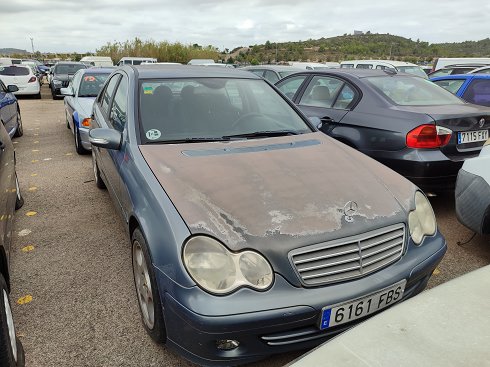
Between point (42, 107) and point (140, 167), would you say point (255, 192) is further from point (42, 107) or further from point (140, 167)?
point (42, 107)

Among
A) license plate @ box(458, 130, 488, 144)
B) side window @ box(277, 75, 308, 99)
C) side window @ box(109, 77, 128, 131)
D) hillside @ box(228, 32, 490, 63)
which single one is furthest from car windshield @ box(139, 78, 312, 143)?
hillside @ box(228, 32, 490, 63)

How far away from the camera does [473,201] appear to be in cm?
314

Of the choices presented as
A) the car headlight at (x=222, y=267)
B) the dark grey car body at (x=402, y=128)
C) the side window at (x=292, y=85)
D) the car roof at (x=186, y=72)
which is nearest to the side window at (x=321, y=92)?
the dark grey car body at (x=402, y=128)

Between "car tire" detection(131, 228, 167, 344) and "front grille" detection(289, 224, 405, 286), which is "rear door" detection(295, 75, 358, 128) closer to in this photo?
"front grille" detection(289, 224, 405, 286)

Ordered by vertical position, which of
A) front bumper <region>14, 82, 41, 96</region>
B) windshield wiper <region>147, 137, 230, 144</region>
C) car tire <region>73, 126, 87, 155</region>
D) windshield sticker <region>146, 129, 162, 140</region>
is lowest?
front bumper <region>14, 82, 41, 96</region>

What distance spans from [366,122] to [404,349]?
3360 millimetres

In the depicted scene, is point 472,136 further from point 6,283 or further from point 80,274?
point 6,283

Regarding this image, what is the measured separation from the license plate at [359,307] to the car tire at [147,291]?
82 centimetres

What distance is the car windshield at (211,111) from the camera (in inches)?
115

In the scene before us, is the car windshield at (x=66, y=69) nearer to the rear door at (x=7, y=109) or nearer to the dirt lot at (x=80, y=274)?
the rear door at (x=7, y=109)

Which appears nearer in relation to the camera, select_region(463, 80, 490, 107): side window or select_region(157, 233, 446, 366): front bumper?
select_region(157, 233, 446, 366): front bumper

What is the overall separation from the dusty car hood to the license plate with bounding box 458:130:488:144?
170cm

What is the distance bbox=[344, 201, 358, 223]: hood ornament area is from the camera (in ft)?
6.64

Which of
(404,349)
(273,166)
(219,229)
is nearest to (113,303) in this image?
(219,229)
